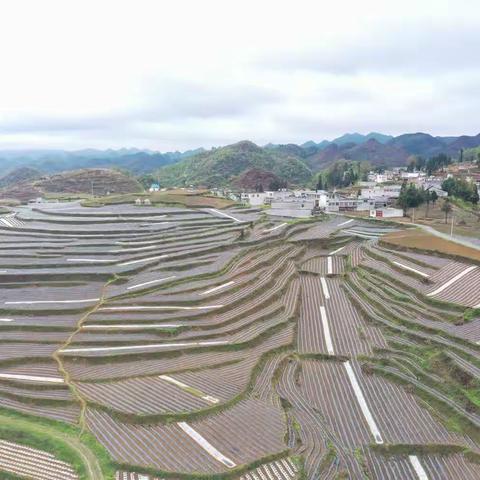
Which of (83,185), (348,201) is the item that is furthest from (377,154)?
(348,201)

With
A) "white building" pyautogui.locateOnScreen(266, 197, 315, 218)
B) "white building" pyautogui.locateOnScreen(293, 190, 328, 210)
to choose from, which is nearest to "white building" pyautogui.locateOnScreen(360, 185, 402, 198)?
"white building" pyautogui.locateOnScreen(293, 190, 328, 210)

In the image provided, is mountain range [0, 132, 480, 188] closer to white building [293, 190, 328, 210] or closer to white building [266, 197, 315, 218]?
white building [293, 190, 328, 210]

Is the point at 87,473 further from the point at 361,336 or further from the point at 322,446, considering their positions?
the point at 361,336

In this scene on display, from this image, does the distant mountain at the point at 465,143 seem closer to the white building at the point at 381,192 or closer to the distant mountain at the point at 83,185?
the white building at the point at 381,192

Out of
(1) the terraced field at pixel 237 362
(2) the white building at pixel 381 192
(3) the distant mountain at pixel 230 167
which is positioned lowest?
(1) the terraced field at pixel 237 362

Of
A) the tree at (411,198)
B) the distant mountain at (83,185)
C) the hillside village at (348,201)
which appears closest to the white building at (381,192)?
the hillside village at (348,201)

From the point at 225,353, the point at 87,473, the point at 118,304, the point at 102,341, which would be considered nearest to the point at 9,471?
the point at 87,473
